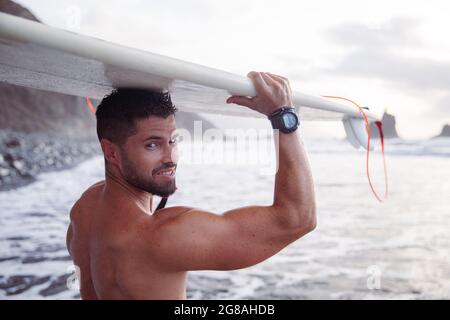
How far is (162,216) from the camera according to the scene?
1.32 m

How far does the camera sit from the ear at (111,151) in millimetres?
1449

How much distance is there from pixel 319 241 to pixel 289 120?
798 cm

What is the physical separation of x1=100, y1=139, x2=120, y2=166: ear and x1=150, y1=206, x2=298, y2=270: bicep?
1.01ft

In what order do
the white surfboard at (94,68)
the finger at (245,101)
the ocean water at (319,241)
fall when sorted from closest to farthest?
the white surfboard at (94,68) < the finger at (245,101) < the ocean water at (319,241)

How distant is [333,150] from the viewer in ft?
86.3

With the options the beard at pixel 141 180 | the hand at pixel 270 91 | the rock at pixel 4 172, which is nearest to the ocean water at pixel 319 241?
the rock at pixel 4 172

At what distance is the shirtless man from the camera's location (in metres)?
1.27

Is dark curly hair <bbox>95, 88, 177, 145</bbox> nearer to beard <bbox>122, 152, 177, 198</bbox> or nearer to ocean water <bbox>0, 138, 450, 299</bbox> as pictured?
beard <bbox>122, 152, 177, 198</bbox>

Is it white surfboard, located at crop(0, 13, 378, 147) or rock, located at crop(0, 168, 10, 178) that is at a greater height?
rock, located at crop(0, 168, 10, 178)

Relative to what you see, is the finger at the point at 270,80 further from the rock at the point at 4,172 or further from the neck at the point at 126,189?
the rock at the point at 4,172

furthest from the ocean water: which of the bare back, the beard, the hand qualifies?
the hand

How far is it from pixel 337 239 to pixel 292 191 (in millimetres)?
7917
